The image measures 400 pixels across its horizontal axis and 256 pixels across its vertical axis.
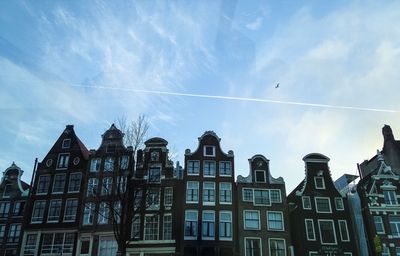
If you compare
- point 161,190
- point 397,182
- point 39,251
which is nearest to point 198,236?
point 161,190

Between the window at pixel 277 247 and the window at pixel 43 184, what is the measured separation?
2853 cm

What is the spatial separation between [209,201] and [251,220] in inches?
208

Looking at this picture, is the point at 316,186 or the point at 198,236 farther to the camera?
the point at 316,186

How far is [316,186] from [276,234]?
310 inches

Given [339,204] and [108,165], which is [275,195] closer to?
[339,204]

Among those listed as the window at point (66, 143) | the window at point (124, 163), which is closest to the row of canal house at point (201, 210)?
the window at point (124, 163)

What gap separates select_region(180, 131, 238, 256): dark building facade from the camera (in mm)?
42688

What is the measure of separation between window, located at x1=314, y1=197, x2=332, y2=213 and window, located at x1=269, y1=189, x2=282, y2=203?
4.27 meters

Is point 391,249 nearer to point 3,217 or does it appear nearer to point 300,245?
point 300,245

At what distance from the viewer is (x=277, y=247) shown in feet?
141

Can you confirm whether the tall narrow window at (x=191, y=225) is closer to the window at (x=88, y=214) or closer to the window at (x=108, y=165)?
the window at (x=108, y=165)

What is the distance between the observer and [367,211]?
147 feet

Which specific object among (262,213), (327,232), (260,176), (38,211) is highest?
(260,176)

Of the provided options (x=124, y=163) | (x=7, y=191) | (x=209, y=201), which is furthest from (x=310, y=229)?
(x=7, y=191)
